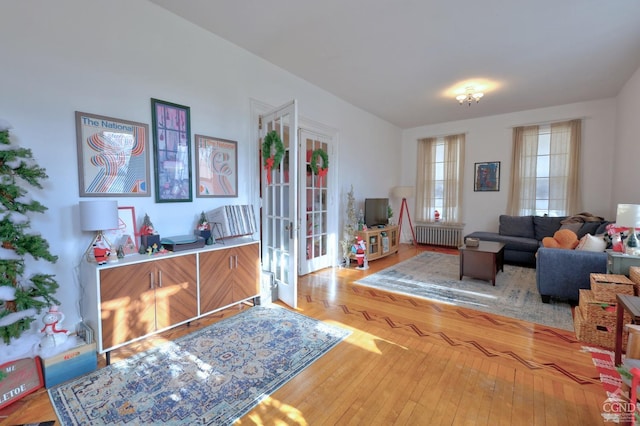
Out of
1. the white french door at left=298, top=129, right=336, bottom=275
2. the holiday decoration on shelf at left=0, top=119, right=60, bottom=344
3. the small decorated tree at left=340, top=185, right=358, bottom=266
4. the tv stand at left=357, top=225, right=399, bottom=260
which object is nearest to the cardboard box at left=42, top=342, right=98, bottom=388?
the holiday decoration on shelf at left=0, top=119, right=60, bottom=344

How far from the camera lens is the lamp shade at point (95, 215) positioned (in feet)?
6.88

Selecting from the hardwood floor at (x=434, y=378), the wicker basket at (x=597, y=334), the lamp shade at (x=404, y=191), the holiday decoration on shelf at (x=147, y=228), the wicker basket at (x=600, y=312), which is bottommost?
the hardwood floor at (x=434, y=378)

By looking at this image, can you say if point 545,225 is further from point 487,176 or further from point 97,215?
point 97,215

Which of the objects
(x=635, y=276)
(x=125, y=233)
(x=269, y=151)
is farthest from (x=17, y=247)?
(x=635, y=276)

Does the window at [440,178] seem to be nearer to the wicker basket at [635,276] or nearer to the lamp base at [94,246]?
the wicker basket at [635,276]

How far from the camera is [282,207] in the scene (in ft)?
11.1

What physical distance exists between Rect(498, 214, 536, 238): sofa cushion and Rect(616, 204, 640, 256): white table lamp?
300cm

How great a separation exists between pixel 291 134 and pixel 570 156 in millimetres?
5810

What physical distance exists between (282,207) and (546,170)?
5720 mm

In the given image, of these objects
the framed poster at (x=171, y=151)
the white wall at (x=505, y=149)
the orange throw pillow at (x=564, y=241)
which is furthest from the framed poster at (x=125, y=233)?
the white wall at (x=505, y=149)

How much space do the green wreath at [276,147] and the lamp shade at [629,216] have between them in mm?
3461

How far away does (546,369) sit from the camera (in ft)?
6.82

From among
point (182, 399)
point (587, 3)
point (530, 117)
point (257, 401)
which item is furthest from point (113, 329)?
point (530, 117)

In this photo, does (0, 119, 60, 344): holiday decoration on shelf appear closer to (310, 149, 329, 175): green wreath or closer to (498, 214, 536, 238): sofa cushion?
(310, 149, 329, 175): green wreath
